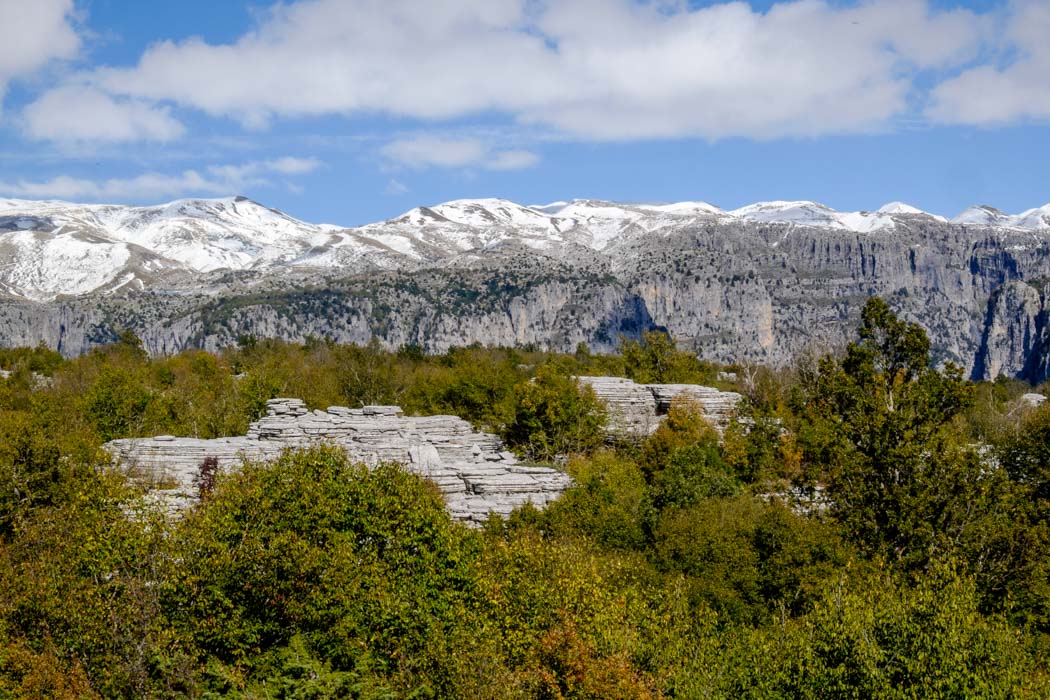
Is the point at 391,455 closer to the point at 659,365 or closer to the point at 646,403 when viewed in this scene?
the point at 646,403

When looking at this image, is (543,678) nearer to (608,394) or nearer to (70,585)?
(70,585)

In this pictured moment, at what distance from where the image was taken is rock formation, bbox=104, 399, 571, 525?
4756 centimetres

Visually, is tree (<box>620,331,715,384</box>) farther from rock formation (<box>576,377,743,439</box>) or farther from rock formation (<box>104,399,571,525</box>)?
rock formation (<box>104,399,571,525</box>)

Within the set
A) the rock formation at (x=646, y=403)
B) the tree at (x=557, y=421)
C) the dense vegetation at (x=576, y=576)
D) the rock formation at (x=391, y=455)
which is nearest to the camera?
the dense vegetation at (x=576, y=576)

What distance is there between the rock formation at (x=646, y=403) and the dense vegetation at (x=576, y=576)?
1049 cm

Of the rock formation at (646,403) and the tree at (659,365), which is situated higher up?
the tree at (659,365)

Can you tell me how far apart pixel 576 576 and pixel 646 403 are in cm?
4440

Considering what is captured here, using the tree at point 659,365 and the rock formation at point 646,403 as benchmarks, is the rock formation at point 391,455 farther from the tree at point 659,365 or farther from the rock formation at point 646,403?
the tree at point 659,365

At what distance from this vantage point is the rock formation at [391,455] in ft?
156

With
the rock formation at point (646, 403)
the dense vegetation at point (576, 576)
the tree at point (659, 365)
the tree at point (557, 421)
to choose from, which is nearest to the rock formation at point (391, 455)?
the dense vegetation at point (576, 576)

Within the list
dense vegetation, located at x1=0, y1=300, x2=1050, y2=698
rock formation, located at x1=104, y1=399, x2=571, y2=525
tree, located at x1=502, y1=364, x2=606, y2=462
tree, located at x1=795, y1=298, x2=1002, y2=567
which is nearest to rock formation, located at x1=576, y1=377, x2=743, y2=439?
tree, located at x1=502, y1=364, x2=606, y2=462

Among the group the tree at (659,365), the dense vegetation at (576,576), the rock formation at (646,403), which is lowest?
the dense vegetation at (576,576)

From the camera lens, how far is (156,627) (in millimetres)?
26469

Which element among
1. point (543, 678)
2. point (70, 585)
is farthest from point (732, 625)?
point (70, 585)
